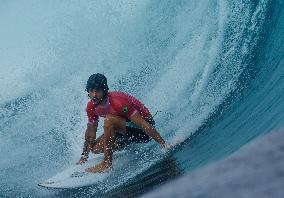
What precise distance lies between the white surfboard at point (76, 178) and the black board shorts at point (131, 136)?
335mm

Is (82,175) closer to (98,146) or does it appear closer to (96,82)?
(98,146)

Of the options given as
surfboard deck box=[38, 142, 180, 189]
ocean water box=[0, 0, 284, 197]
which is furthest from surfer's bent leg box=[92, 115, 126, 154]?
ocean water box=[0, 0, 284, 197]

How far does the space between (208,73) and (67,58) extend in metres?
5.03

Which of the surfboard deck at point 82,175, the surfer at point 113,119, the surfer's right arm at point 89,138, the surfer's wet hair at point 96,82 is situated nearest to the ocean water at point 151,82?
the surfboard deck at point 82,175

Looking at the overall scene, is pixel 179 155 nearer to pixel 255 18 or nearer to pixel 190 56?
pixel 190 56

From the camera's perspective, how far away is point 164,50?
27.2 ft

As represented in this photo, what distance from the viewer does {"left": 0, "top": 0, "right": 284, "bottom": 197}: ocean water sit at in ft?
13.9

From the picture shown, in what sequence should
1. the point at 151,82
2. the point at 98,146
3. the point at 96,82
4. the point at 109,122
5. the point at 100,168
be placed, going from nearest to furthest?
the point at 96,82 < the point at 109,122 < the point at 100,168 < the point at 98,146 < the point at 151,82

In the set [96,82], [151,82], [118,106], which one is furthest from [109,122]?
[151,82]

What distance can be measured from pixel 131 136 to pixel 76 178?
0.72 m

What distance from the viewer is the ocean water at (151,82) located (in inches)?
167

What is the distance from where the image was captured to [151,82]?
23.3 ft

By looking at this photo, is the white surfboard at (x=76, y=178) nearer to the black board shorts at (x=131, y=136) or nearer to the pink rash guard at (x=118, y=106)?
the black board shorts at (x=131, y=136)

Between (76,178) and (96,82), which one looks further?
(76,178)
